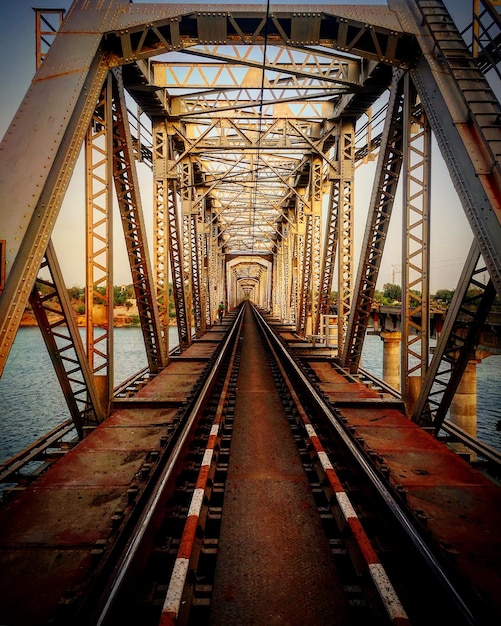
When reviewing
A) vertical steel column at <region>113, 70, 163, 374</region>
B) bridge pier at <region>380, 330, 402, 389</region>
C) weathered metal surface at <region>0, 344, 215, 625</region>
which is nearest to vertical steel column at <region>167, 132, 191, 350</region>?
vertical steel column at <region>113, 70, 163, 374</region>

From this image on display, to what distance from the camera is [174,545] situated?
2834 millimetres

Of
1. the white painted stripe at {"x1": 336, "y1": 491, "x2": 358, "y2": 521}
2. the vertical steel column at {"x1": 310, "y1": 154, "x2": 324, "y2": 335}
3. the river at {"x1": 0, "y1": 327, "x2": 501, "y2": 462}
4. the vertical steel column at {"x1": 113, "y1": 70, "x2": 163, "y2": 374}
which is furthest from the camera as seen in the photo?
the vertical steel column at {"x1": 310, "y1": 154, "x2": 324, "y2": 335}

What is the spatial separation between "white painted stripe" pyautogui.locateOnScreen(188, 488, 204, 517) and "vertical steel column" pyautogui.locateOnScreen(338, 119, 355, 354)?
26.1 feet

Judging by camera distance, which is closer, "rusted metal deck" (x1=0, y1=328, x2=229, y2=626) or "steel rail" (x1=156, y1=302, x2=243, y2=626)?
"steel rail" (x1=156, y1=302, x2=243, y2=626)

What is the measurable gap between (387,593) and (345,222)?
1026 centimetres

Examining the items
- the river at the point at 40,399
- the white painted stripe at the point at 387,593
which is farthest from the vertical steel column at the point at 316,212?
the white painted stripe at the point at 387,593

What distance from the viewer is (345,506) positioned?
10.1ft

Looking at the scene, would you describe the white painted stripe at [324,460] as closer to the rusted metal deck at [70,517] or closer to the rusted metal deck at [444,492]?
the rusted metal deck at [444,492]

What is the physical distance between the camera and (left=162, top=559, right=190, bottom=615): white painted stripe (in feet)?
6.80

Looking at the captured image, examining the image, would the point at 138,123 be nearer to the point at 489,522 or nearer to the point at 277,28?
the point at 277,28

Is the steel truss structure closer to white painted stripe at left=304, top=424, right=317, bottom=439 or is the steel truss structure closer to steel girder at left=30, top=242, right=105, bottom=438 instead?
steel girder at left=30, top=242, right=105, bottom=438

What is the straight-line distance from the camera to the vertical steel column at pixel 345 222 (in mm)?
10930

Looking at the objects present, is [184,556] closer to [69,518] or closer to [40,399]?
[69,518]

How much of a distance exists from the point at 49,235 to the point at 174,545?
152 inches
